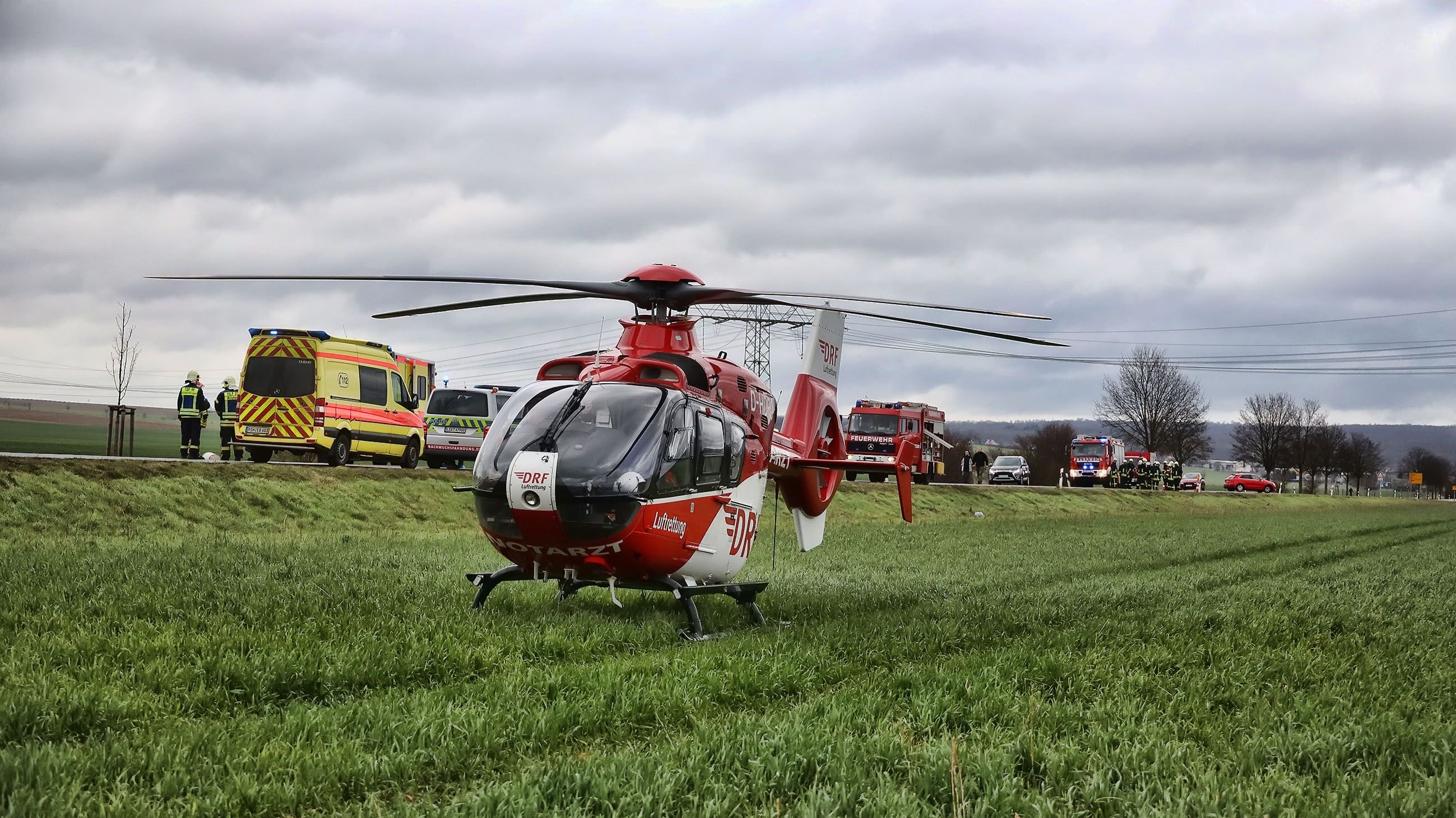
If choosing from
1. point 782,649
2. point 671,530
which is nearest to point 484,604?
point 671,530

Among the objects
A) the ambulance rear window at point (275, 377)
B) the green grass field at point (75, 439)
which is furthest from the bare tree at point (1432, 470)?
the ambulance rear window at point (275, 377)

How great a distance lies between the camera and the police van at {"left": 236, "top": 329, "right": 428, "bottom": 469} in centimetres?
2375

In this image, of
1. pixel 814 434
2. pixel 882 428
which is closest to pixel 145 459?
pixel 814 434

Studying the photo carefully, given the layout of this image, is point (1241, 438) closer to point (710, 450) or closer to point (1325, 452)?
point (1325, 452)

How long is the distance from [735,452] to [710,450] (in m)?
0.59

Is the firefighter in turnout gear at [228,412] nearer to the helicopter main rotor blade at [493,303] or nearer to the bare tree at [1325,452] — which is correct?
the helicopter main rotor blade at [493,303]

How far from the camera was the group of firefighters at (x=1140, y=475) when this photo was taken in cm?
6306

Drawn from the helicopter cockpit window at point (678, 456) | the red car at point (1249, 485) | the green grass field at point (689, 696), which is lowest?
the red car at point (1249, 485)

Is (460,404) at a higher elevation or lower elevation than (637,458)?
higher

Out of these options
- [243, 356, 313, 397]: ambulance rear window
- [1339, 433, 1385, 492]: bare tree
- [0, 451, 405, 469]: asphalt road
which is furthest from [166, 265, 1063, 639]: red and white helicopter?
[1339, 433, 1385, 492]: bare tree

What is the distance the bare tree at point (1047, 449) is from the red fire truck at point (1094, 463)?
31.9 m

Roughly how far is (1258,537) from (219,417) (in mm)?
24263

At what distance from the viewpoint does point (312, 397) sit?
78.6ft

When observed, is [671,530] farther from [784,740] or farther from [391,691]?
[784,740]
